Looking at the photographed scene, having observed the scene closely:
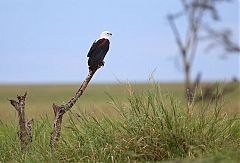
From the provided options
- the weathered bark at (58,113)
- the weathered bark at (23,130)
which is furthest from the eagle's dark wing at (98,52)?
the weathered bark at (23,130)

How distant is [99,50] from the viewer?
7211 mm

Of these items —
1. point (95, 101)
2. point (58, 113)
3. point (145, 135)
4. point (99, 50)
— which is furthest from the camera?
point (95, 101)

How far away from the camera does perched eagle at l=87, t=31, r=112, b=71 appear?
7219 millimetres

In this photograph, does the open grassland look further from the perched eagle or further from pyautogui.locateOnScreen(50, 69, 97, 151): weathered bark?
the perched eagle

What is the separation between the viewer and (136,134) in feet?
23.2

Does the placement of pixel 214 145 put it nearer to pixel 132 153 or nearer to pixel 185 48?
pixel 132 153

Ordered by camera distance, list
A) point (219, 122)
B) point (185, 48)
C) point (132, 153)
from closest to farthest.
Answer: point (132, 153), point (219, 122), point (185, 48)

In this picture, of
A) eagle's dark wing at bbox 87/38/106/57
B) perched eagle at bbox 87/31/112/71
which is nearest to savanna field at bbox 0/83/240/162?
perched eagle at bbox 87/31/112/71

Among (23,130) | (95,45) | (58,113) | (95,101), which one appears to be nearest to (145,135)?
(58,113)

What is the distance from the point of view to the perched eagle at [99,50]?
7219 mm

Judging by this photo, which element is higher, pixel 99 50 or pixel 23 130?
pixel 99 50

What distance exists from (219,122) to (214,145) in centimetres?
60

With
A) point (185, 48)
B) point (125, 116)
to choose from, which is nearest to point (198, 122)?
point (125, 116)

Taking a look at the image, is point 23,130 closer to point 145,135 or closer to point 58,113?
point 58,113
